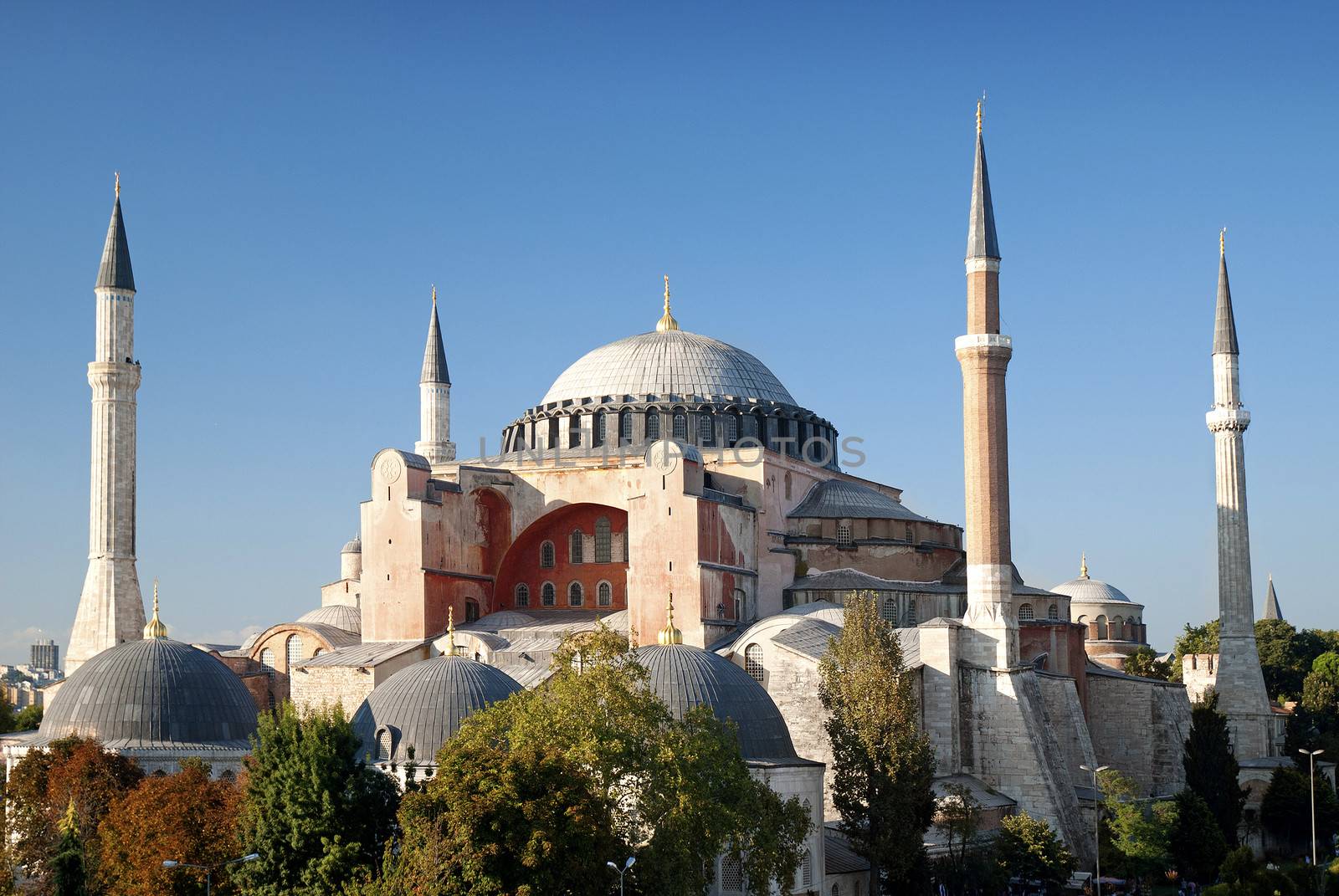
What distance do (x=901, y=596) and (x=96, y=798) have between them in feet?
51.9

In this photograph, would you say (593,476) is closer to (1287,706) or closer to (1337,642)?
(1287,706)

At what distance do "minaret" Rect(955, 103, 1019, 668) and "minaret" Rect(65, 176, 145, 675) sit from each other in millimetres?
15540

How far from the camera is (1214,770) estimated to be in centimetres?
3158

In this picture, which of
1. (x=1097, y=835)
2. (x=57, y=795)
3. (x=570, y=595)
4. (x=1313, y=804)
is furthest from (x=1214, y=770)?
(x=57, y=795)

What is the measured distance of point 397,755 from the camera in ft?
77.2

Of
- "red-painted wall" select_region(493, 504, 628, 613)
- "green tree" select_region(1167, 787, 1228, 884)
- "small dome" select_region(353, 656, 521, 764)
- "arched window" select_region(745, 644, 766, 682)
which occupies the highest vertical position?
"red-painted wall" select_region(493, 504, 628, 613)

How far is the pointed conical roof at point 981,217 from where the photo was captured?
3284cm

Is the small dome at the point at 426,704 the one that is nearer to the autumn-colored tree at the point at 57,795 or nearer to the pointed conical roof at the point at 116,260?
the autumn-colored tree at the point at 57,795

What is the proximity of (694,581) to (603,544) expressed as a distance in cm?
483

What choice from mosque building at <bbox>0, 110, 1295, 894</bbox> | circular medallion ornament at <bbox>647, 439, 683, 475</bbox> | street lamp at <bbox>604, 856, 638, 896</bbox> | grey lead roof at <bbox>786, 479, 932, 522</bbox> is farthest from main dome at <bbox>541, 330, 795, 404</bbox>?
street lamp at <bbox>604, 856, 638, 896</bbox>

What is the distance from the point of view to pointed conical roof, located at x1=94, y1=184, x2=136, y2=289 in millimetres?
35344

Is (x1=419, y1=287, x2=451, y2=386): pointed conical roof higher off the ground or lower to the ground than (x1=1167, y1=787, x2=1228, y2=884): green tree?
higher

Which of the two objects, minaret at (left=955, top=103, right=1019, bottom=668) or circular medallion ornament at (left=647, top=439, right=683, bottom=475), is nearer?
minaret at (left=955, top=103, right=1019, bottom=668)

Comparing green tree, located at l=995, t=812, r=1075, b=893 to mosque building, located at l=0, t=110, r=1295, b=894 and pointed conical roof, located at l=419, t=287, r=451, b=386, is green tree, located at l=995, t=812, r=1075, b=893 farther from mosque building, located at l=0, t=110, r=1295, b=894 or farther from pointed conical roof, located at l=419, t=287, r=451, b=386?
pointed conical roof, located at l=419, t=287, r=451, b=386
